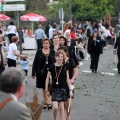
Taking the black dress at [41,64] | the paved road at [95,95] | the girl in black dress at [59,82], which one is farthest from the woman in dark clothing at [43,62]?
the girl in black dress at [59,82]

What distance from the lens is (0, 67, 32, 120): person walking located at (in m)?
4.43

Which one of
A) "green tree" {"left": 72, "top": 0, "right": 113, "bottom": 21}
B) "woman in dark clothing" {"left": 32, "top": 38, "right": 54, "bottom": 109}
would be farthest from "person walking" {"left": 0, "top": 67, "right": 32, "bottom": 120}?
"green tree" {"left": 72, "top": 0, "right": 113, "bottom": 21}

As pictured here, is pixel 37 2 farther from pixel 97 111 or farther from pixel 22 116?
pixel 22 116

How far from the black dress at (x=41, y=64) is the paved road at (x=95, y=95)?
2.49 ft

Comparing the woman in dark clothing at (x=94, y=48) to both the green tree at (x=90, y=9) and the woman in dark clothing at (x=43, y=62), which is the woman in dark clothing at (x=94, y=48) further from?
the green tree at (x=90, y=9)

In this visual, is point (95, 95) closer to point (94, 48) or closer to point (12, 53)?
point (12, 53)

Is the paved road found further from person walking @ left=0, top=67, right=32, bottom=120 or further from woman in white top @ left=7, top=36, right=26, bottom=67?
person walking @ left=0, top=67, right=32, bottom=120

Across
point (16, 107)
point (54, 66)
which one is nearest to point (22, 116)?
point (16, 107)

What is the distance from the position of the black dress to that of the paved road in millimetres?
758

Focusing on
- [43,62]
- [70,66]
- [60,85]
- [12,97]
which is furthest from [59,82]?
[12,97]

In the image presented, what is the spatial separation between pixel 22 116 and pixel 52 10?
45801mm

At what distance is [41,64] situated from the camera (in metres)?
11.8

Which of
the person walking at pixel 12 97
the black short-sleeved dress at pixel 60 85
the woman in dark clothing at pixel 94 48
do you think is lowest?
the woman in dark clothing at pixel 94 48

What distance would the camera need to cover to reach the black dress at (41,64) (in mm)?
11656
